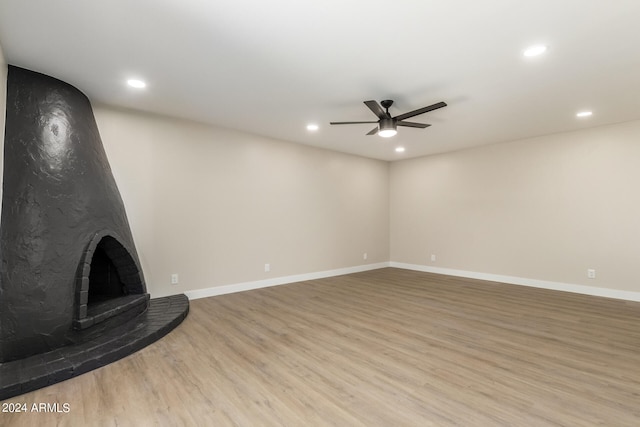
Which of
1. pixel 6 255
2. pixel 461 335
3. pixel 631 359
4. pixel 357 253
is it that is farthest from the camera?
pixel 357 253

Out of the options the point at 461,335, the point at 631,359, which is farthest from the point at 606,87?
the point at 461,335

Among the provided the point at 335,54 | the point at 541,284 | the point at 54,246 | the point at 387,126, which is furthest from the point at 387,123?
the point at 541,284

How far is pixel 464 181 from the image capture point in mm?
6238

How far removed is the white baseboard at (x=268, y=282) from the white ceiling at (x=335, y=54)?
2567 millimetres

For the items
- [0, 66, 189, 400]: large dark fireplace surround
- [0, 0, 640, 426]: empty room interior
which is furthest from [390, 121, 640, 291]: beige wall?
[0, 66, 189, 400]: large dark fireplace surround

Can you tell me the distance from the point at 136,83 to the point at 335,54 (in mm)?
2166

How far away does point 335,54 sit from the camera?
2652 millimetres

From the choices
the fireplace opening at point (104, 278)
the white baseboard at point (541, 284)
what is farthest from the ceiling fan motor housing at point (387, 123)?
the white baseboard at point (541, 284)

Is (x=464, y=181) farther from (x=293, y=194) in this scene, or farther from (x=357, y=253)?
(x=293, y=194)

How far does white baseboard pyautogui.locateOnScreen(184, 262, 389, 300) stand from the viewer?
4.50 m

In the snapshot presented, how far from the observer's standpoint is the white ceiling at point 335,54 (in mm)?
2104

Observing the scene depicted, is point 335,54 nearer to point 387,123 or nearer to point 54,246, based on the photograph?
point 387,123

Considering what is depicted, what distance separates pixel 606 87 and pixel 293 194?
448cm

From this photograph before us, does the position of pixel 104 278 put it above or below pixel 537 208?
below
